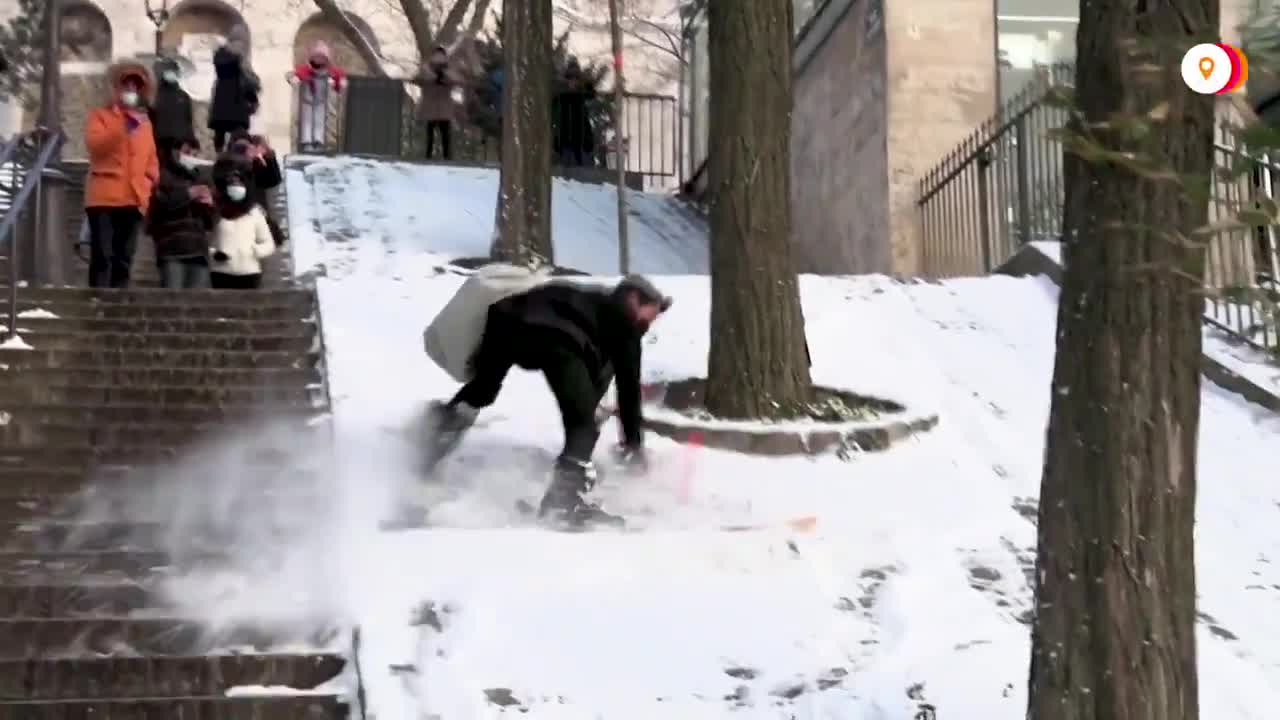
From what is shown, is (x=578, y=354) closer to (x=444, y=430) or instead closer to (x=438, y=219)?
(x=444, y=430)

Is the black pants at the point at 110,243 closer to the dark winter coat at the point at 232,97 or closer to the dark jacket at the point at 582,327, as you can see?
the dark jacket at the point at 582,327

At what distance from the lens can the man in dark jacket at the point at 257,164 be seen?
33.6 ft

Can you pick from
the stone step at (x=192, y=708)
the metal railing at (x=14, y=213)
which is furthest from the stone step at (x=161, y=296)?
the stone step at (x=192, y=708)

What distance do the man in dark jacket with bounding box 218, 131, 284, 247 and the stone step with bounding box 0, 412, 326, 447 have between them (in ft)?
11.1

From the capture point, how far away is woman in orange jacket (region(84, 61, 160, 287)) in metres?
9.22

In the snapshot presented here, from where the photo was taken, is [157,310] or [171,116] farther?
[171,116]

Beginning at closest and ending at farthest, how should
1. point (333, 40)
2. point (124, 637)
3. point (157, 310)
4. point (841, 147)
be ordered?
point (124, 637)
point (157, 310)
point (841, 147)
point (333, 40)

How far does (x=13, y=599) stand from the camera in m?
5.02

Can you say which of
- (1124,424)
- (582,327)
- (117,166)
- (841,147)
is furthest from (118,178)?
(841,147)

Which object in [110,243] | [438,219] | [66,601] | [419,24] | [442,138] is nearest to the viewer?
[66,601]

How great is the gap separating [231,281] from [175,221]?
54 centimetres

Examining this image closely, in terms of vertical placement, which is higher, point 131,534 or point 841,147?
point 841,147

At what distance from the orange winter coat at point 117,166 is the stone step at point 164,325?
1.09 metres

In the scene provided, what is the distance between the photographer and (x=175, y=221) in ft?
32.2
